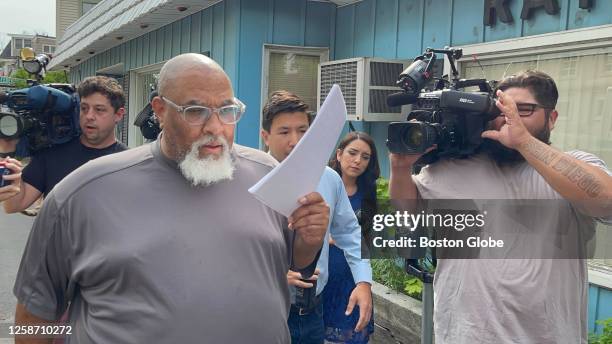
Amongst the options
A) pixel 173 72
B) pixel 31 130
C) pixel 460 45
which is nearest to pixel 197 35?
pixel 460 45

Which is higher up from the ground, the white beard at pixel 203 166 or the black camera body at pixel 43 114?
the black camera body at pixel 43 114

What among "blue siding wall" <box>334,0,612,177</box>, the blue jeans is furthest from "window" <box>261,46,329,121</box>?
the blue jeans

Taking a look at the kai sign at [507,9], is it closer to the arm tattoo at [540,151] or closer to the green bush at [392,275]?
the green bush at [392,275]

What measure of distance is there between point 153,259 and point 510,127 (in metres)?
1.30

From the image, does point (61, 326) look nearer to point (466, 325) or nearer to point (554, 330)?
point (466, 325)

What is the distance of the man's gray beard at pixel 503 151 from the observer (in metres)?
2.23

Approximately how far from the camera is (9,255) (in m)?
7.30

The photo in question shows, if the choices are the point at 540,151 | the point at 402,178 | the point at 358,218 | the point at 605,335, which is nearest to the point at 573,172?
the point at 540,151

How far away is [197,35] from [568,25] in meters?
4.97

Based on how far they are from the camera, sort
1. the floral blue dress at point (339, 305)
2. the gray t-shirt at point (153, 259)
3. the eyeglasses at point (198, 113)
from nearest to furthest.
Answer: the gray t-shirt at point (153, 259) → the eyeglasses at point (198, 113) → the floral blue dress at point (339, 305)

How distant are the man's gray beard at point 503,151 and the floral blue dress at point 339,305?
3.63 ft

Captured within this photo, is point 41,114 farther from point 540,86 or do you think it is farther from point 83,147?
point 540,86

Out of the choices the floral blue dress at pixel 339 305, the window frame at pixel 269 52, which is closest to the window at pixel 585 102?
the floral blue dress at pixel 339 305

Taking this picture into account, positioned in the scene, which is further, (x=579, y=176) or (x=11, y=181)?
(x=11, y=181)
